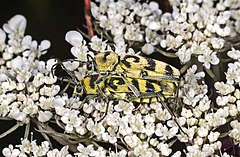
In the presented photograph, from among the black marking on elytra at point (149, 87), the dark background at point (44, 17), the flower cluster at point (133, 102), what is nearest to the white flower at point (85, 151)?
the flower cluster at point (133, 102)

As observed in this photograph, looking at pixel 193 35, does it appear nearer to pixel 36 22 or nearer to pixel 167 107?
pixel 167 107

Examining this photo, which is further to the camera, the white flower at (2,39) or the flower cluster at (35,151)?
the white flower at (2,39)

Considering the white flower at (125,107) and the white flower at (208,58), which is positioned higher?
the white flower at (208,58)

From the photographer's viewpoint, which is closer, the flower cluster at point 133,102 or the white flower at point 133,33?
the flower cluster at point 133,102

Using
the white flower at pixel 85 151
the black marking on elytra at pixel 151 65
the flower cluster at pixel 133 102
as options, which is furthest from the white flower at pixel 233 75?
the white flower at pixel 85 151

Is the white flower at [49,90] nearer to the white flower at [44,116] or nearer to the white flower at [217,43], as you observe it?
the white flower at [44,116]

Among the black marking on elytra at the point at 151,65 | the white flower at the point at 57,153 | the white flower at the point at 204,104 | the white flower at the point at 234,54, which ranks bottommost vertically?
the white flower at the point at 57,153

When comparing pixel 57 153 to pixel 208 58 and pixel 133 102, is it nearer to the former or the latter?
pixel 133 102

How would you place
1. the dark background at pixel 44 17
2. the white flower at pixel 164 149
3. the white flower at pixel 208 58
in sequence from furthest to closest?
the dark background at pixel 44 17 < the white flower at pixel 208 58 < the white flower at pixel 164 149

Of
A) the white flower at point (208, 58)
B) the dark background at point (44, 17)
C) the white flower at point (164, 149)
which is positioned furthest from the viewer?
the dark background at point (44, 17)

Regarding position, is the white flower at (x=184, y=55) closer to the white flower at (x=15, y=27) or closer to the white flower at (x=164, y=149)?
the white flower at (x=164, y=149)

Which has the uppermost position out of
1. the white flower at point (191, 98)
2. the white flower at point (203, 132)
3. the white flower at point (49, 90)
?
the white flower at point (49, 90)
